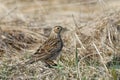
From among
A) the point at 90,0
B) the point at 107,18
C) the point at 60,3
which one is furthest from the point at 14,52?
the point at 60,3

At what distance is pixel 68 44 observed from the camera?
941 cm

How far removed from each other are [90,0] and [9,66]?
19.0 feet

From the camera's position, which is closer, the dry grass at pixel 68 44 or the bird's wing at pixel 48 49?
the dry grass at pixel 68 44

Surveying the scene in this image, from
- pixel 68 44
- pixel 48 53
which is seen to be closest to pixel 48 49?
pixel 48 53

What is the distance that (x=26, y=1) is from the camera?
15.0 meters

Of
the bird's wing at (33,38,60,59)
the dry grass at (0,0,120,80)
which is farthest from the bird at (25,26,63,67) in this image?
the dry grass at (0,0,120,80)

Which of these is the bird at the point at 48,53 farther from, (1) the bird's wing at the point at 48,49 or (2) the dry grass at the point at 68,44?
(2) the dry grass at the point at 68,44

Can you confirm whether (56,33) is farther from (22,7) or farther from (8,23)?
(22,7)

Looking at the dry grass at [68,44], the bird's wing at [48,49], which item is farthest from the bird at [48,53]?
the dry grass at [68,44]

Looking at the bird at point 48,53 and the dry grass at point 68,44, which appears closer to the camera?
the dry grass at point 68,44

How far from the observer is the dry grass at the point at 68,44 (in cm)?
777

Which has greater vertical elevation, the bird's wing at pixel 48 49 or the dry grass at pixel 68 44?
the bird's wing at pixel 48 49

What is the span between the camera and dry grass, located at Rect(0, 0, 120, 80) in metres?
7.77

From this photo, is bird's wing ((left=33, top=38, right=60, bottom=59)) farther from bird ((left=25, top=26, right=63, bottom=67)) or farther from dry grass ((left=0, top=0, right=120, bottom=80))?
dry grass ((left=0, top=0, right=120, bottom=80))
